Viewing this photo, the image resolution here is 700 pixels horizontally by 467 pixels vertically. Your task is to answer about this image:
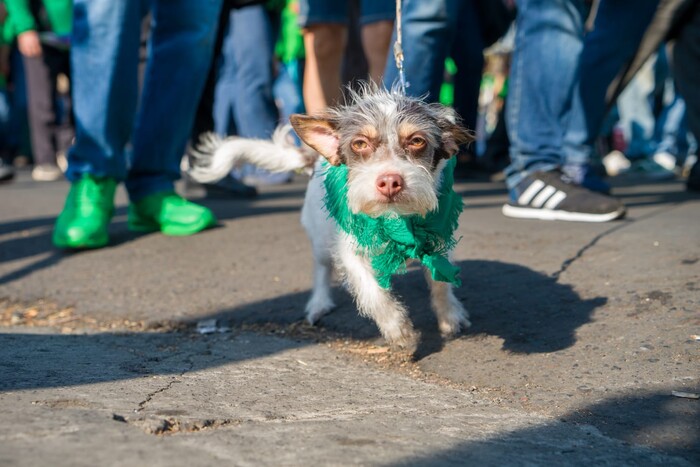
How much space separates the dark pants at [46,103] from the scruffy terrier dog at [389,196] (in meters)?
7.92

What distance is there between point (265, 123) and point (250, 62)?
0.58 meters

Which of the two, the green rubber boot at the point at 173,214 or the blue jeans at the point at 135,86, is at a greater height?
the blue jeans at the point at 135,86

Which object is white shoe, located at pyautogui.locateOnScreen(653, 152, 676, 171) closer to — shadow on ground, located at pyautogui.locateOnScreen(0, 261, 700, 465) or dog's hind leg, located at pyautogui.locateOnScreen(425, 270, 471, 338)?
shadow on ground, located at pyautogui.locateOnScreen(0, 261, 700, 465)

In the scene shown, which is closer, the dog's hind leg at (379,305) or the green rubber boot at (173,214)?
the dog's hind leg at (379,305)

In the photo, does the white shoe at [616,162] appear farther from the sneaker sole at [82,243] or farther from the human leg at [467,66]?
the sneaker sole at [82,243]

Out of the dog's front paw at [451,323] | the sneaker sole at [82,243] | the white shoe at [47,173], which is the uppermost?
the dog's front paw at [451,323]

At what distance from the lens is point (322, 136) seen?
3408 mm

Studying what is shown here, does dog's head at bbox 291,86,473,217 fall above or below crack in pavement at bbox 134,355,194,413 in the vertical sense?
above

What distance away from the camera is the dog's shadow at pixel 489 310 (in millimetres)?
3365

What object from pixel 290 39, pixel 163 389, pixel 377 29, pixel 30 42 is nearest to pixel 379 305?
pixel 163 389

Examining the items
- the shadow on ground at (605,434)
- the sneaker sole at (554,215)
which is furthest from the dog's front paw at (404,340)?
the sneaker sole at (554,215)

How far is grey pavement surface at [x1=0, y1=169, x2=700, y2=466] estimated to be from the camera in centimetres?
220

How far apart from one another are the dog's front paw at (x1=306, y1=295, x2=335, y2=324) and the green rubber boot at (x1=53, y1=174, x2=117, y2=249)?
66.1 inches

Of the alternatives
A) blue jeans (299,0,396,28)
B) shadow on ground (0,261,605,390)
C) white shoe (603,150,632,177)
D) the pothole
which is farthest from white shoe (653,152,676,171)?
the pothole
